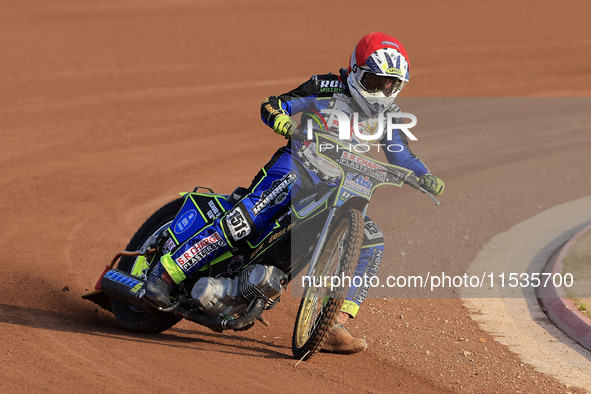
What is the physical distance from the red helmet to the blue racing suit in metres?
0.14

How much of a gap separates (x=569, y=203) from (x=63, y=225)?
686 centimetres

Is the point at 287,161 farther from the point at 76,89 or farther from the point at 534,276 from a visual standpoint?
the point at 76,89

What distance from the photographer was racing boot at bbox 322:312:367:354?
6465mm

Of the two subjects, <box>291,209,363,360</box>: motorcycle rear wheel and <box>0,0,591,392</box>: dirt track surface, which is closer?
<box>291,209,363,360</box>: motorcycle rear wheel

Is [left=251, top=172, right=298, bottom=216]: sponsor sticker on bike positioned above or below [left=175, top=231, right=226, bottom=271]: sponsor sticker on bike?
above

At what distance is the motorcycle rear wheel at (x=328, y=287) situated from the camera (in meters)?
5.73

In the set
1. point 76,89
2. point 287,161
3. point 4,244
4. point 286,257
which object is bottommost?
point 4,244

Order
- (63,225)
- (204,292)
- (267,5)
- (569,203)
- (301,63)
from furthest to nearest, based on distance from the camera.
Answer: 1. (267,5)
2. (301,63)
3. (569,203)
4. (63,225)
5. (204,292)

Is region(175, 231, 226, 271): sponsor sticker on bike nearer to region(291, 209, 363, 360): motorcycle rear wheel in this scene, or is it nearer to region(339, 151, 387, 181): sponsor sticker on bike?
region(291, 209, 363, 360): motorcycle rear wheel

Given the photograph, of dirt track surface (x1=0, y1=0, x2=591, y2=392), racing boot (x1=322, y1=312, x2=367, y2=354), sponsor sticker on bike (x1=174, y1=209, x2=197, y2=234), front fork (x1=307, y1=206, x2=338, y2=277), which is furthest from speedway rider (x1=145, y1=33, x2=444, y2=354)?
dirt track surface (x1=0, y1=0, x2=591, y2=392)

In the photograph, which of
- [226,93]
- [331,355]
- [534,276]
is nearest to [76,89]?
[226,93]

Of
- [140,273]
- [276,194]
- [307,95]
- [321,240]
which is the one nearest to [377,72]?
[307,95]

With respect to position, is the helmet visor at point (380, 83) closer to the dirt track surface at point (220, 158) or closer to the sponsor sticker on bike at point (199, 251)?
the sponsor sticker on bike at point (199, 251)

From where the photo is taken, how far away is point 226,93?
1734 centimetres
